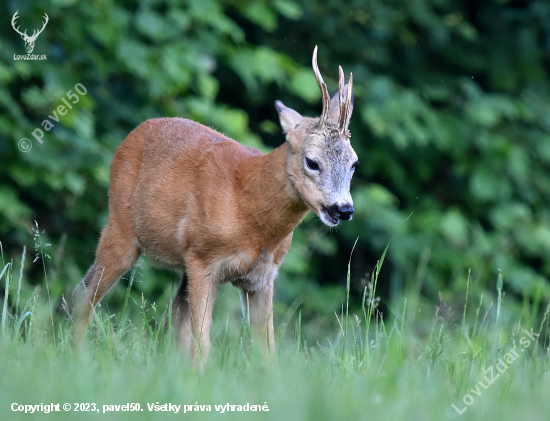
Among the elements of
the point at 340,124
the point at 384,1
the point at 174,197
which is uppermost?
the point at 384,1

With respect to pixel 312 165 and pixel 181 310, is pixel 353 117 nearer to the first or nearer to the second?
pixel 181 310

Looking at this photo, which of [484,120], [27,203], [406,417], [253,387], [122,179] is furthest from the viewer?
[484,120]

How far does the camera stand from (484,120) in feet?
24.6

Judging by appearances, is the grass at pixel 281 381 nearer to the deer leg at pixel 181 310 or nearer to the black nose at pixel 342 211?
the black nose at pixel 342 211

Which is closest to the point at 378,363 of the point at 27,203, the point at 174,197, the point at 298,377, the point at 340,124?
the point at 298,377

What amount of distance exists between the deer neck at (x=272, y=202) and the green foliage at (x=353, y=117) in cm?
194

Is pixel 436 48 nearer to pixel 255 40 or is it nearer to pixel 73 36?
pixel 255 40

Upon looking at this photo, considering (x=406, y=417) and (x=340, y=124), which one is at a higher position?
(x=340, y=124)

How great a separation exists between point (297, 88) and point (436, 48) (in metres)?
2.47

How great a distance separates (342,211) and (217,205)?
0.69m

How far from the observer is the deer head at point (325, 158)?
3936mm

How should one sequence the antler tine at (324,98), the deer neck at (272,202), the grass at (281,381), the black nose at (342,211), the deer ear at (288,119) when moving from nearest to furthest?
the grass at (281,381), the black nose at (342,211), the antler tine at (324,98), the deer neck at (272,202), the deer ear at (288,119)

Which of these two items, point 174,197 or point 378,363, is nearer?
point 378,363

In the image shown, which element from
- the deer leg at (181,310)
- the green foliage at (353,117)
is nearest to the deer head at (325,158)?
the deer leg at (181,310)
